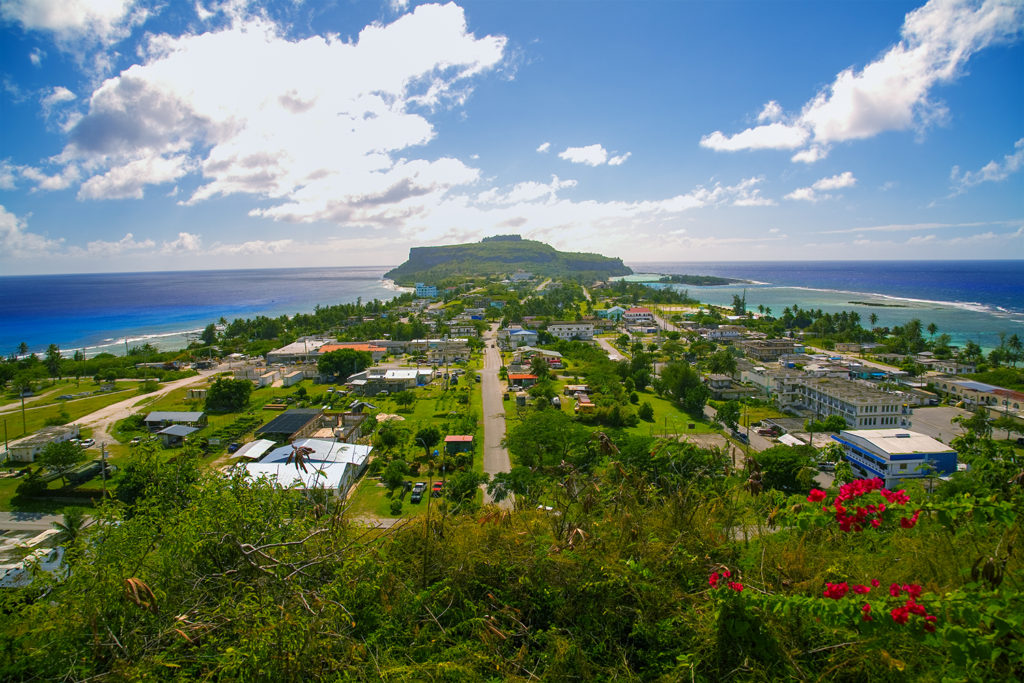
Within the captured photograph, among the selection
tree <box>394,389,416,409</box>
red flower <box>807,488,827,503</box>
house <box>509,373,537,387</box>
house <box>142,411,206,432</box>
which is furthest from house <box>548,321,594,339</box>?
red flower <box>807,488,827,503</box>

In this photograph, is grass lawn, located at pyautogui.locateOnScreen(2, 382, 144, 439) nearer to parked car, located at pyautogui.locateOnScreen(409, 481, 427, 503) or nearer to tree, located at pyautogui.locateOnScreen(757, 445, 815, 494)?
parked car, located at pyautogui.locateOnScreen(409, 481, 427, 503)

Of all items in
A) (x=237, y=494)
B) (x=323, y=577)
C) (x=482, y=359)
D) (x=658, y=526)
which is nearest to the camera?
(x=323, y=577)

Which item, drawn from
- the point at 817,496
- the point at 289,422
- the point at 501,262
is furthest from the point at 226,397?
the point at 501,262

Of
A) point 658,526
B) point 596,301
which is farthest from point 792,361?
point 596,301

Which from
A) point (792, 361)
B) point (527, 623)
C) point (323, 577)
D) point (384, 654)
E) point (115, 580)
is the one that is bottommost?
point (792, 361)

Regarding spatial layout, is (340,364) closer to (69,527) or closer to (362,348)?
(362,348)

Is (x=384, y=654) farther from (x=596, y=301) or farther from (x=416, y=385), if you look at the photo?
(x=596, y=301)
